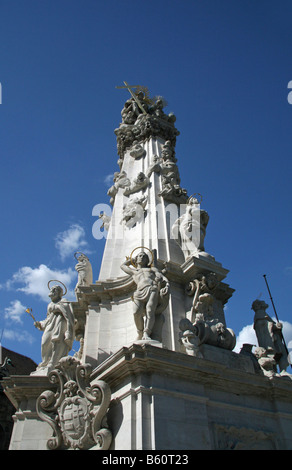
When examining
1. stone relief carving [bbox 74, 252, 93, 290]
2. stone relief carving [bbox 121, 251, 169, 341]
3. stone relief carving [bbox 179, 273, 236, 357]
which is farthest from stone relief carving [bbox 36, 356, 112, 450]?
stone relief carving [bbox 74, 252, 93, 290]

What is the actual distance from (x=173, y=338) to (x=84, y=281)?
4.42m

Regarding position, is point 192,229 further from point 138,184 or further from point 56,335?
point 56,335

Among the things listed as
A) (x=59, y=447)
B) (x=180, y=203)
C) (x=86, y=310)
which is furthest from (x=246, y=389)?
(x=180, y=203)

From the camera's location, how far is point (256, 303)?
37.9ft

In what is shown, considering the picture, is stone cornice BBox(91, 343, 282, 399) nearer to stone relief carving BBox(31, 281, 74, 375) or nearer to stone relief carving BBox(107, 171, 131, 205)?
stone relief carving BBox(31, 281, 74, 375)

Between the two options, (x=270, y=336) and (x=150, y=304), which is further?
(x=270, y=336)

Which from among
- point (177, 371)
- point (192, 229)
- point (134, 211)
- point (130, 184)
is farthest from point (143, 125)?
point (177, 371)

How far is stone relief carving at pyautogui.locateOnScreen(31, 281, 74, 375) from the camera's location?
32.4 ft

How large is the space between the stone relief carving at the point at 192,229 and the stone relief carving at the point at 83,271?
335 centimetres

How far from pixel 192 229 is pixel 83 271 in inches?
163

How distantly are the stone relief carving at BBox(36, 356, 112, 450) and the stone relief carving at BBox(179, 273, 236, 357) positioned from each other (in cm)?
222

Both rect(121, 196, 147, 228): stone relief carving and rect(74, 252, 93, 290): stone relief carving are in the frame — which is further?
rect(121, 196, 147, 228): stone relief carving

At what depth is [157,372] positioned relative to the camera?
7414 millimetres
